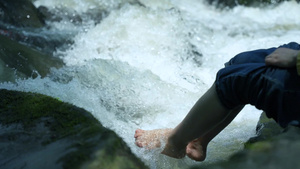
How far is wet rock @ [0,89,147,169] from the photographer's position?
4.94 feet

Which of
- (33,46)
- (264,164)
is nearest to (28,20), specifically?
(33,46)

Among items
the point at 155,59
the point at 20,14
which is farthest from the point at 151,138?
the point at 20,14

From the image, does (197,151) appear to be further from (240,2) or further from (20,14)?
(240,2)

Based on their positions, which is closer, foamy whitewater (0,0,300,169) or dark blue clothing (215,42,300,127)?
dark blue clothing (215,42,300,127)

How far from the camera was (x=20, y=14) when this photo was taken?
17.3 ft

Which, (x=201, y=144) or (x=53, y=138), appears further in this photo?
(x=201, y=144)

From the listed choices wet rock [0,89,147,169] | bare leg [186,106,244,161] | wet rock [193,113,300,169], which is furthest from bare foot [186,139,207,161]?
wet rock [193,113,300,169]

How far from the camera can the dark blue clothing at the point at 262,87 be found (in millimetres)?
1707

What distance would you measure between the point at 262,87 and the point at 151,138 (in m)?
0.95

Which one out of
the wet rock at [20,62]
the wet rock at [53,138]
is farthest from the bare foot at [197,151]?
the wet rock at [20,62]

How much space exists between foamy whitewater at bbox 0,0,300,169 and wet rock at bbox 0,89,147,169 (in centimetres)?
47

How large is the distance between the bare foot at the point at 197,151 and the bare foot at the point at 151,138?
7.0 inches

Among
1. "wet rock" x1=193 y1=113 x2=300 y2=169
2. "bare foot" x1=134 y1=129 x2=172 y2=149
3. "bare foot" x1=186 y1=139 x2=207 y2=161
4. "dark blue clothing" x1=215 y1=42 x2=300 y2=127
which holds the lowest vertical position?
"bare foot" x1=134 y1=129 x2=172 y2=149

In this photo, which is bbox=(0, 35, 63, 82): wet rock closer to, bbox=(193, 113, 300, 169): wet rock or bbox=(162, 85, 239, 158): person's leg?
bbox=(162, 85, 239, 158): person's leg
